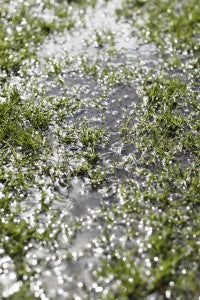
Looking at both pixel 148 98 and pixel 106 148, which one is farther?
pixel 148 98

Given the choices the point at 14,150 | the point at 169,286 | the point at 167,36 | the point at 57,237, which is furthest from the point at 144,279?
the point at 167,36

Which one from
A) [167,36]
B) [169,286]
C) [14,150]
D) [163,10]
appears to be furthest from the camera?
[163,10]

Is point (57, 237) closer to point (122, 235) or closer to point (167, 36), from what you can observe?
point (122, 235)

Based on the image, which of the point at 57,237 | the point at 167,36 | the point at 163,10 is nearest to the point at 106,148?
the point at 57,237

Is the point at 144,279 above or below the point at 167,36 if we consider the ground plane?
below

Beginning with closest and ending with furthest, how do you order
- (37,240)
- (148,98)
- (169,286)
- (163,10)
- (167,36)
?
(169,286) → (37,240) → (148,98) → (167,36) → (163,10)

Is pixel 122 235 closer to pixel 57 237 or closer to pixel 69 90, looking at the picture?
pixel 57 237
